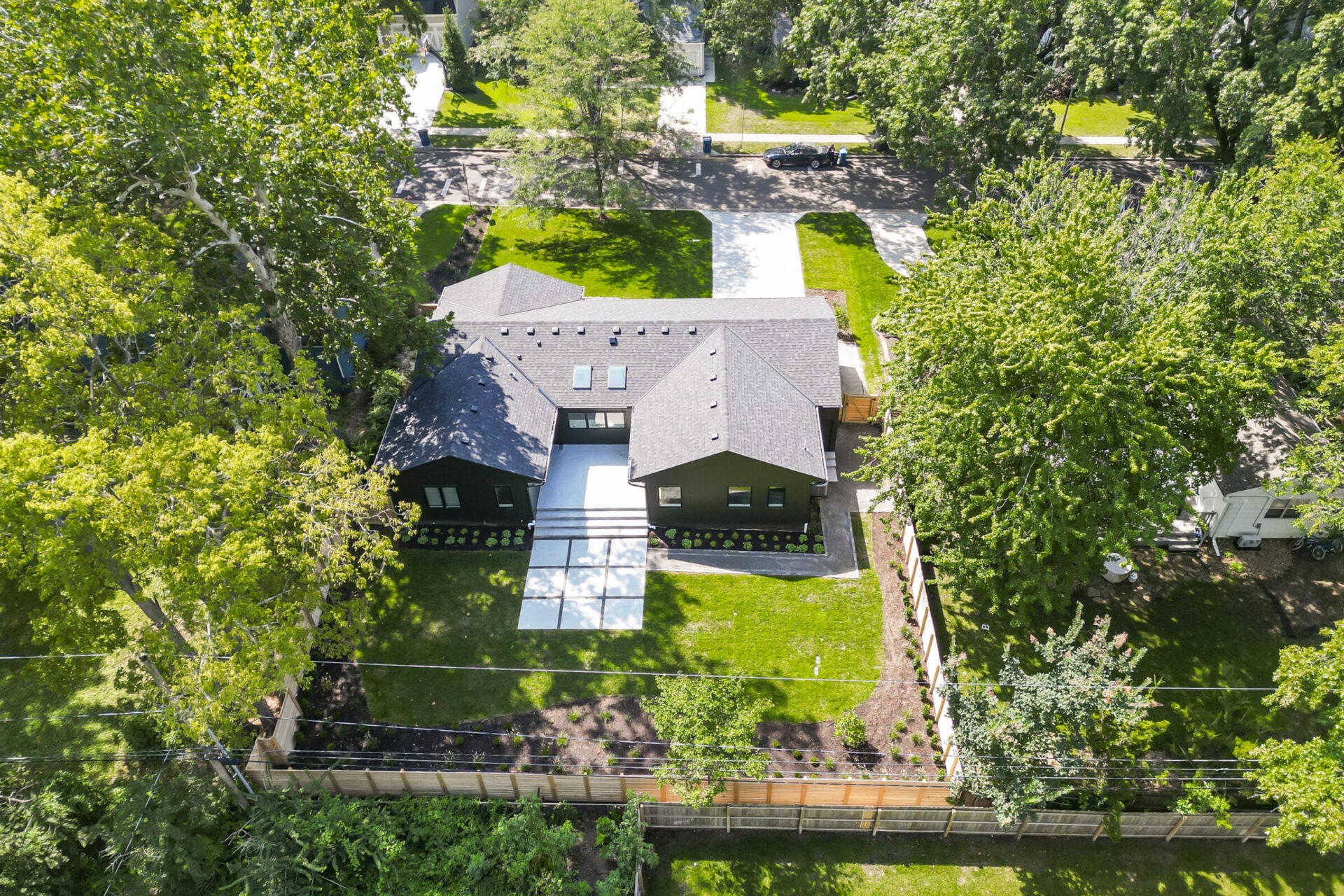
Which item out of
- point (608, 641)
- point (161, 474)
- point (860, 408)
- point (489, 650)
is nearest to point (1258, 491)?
point (860, 408)

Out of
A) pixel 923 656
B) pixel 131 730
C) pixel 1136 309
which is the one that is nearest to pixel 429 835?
pixel 131 730

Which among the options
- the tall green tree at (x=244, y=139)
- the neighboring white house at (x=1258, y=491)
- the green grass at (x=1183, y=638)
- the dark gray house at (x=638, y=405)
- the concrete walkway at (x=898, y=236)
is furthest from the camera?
the concrete walkway at (x=898, y=236)

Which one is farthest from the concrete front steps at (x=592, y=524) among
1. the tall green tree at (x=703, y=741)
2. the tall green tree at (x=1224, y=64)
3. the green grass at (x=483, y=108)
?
the green grass at (x=483, y=108)

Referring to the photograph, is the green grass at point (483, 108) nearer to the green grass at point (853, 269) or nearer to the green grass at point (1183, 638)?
the green grass at point (853, 269)

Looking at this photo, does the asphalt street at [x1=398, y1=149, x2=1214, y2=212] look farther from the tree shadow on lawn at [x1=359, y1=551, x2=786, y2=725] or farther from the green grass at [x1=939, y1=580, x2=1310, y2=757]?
the green grass at [x1=939, y1=580, x2=1310, y2=757]

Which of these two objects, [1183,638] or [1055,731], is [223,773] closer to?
[1055,731]

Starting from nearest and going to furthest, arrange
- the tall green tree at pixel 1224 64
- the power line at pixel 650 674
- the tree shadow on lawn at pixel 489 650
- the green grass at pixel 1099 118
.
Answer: the tree shadow on lawn at pixel 489 650
the power line at pixel 650 674
the tall green tree at pixel 1224 64
the green grass at pixel 1099 118
